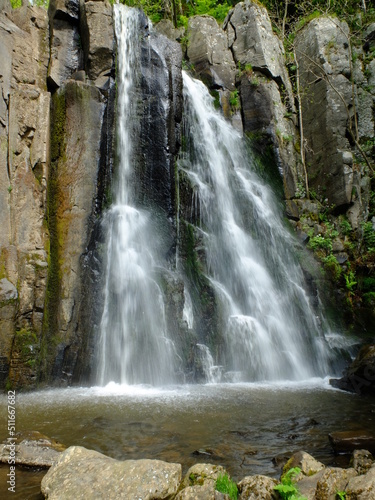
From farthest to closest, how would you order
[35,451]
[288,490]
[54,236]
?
1. [54,236]
2. [35,451]
3. [288,490]

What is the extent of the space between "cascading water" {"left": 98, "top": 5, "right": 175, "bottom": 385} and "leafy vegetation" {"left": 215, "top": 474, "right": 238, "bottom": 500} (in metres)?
5.11

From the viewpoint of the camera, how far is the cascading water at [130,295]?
27.4 ft

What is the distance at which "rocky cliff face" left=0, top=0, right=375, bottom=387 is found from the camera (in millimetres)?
8461

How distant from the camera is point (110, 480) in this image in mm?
3248

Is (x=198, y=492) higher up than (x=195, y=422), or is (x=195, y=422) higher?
(x=195, y=422)

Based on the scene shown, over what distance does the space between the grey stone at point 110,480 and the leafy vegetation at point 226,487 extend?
1.12 ft

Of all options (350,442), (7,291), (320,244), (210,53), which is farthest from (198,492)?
(210,53)

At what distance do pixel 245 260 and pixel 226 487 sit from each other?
Result: 896cm

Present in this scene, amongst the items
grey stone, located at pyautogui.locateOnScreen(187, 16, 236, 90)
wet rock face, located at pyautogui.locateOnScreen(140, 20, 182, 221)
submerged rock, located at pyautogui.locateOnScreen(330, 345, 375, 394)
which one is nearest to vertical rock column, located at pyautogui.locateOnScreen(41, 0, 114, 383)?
wet rock face, located at pyautogui.locateOnScreen(140, 20, 182, 221)

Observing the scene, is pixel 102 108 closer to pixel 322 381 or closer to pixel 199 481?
pixel 322 381

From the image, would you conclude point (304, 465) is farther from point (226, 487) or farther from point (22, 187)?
point (22, 187)

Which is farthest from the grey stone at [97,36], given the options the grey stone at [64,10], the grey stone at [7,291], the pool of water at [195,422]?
the pool of water at [195,422]

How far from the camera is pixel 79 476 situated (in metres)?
3.34

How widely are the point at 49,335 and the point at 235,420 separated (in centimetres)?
453
